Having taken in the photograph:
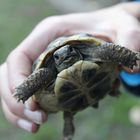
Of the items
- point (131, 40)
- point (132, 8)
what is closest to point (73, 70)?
point (131, 40)

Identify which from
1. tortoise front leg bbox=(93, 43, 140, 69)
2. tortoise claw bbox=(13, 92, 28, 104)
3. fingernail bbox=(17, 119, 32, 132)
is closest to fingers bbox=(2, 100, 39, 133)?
fingernail bbox=(17, 119, 32, 132)

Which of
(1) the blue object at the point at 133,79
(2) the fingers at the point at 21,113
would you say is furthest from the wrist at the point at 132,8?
(2) the fingers at the point at 21,113

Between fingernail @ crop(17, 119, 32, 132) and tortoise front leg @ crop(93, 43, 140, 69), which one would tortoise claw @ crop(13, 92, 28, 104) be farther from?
tortoise front leg @ crop(93, 43, 140, 69)

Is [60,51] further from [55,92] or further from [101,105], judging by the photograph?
[101,105]

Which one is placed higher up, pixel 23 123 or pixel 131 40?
pixel 131 40

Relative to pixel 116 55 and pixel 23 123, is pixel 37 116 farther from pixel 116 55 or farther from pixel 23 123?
pixel 116 55

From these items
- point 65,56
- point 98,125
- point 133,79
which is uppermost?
point 65,56

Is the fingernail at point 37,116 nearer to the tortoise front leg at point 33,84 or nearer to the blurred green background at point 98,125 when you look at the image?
the tortoise front leg at point 33,84
